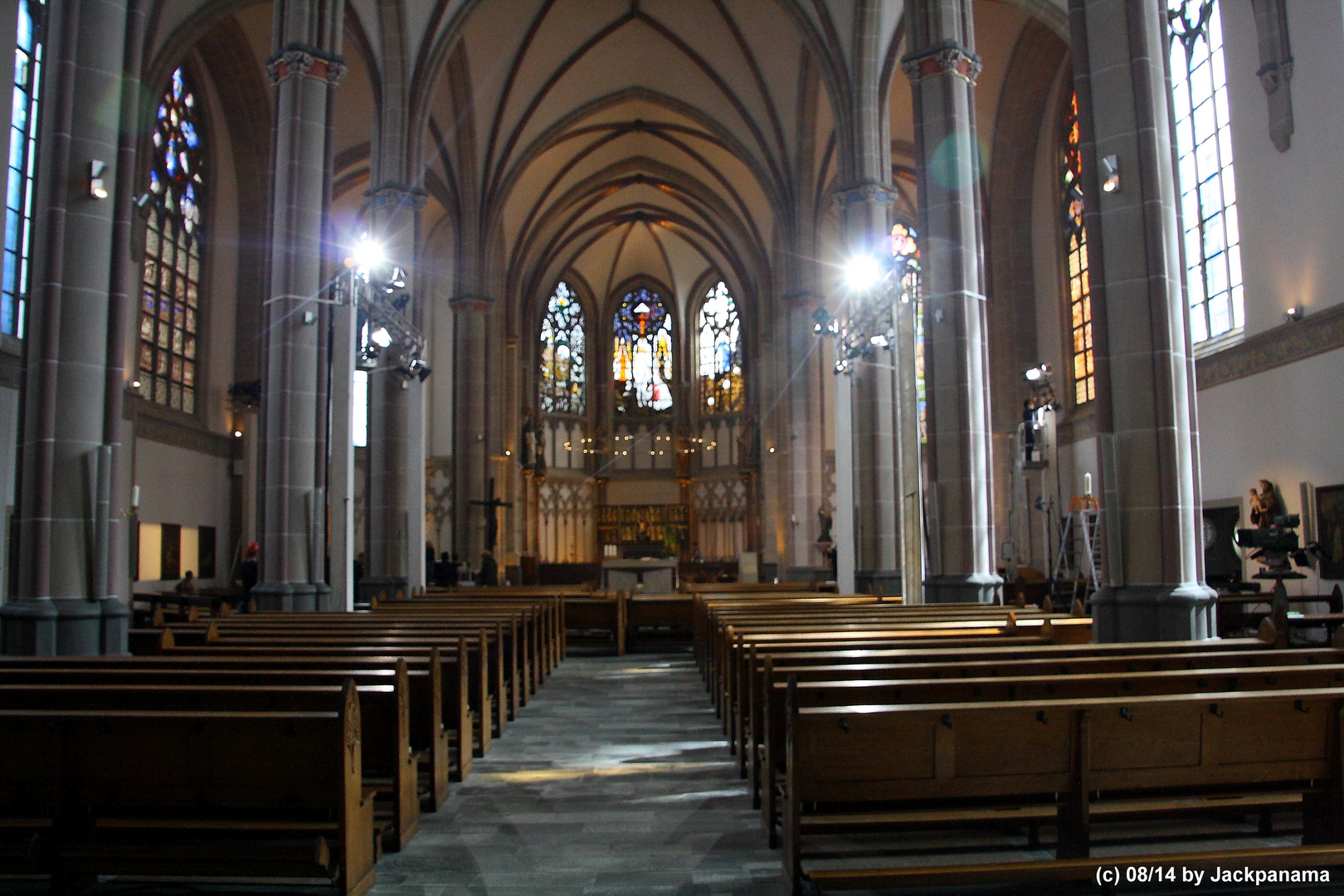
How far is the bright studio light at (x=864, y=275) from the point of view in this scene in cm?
1448

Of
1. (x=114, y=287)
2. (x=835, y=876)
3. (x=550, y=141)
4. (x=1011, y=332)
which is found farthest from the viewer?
(x=550, y=141)

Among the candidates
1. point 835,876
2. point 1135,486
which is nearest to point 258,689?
point 835,876

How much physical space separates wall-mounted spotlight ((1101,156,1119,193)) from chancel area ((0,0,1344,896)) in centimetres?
4

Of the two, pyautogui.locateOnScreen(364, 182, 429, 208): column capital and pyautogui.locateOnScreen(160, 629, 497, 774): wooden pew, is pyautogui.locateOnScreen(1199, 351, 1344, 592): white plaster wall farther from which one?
pyautogui.locateOnScreen(364, 182, 429, 208): column capital

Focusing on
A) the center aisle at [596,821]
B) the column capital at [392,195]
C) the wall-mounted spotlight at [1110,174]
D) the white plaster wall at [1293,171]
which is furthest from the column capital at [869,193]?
the center aisle at [596,821]

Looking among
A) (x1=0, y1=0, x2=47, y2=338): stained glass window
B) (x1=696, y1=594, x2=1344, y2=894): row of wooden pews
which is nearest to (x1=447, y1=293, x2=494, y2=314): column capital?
(x1=0, y1=0, x2=47, y2=338): stained glass window

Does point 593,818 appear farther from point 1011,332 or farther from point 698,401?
point 698,401

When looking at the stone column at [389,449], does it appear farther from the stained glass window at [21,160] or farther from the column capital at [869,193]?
the column capital at [869,193]

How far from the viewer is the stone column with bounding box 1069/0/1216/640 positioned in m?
7.66

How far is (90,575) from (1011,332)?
64.6ft

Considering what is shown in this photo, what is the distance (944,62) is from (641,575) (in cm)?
1279

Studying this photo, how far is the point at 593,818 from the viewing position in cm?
534

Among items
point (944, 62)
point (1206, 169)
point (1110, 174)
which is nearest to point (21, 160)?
point (944, 62)

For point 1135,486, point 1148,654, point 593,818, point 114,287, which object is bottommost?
point 593,818
